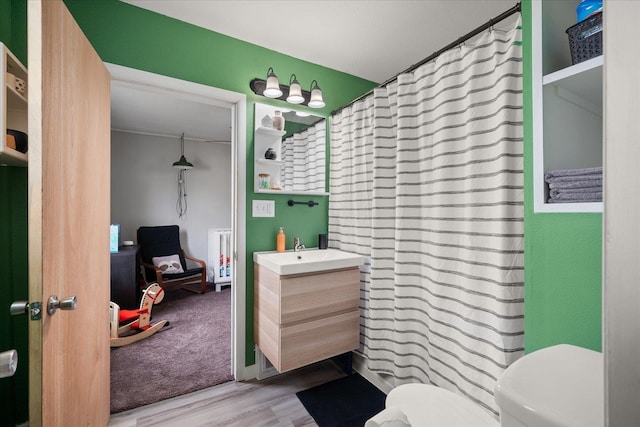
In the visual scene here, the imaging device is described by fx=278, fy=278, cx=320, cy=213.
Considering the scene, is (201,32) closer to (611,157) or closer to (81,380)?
(81,380)

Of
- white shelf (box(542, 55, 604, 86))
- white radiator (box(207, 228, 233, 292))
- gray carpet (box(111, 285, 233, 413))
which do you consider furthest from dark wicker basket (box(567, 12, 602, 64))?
white radiator (box(207, 228, 233, 292))

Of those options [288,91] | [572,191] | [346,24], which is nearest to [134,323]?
[288,91]

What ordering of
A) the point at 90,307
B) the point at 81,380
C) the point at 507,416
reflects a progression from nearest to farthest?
1. the point at 507,416
2. the point at 81,380
3. the point at 90,307

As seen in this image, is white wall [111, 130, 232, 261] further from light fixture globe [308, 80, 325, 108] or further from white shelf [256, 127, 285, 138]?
light fixture globe [308, 80, 325, 108]

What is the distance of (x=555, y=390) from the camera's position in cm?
63

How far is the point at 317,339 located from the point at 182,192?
385 cm

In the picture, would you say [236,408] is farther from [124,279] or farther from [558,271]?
[124,279]

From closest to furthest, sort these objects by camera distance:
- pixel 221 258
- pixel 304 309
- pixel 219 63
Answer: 1. pixel 304 309
2. pixel 219 63
3. pixel 221 258

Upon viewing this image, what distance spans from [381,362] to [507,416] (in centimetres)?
143

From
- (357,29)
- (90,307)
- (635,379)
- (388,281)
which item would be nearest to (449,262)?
(388,281)

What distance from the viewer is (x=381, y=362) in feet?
6.34

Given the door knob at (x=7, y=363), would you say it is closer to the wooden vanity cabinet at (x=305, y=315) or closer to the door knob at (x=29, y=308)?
the door knob at (x=29, y=308)

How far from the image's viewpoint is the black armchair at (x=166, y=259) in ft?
13.0

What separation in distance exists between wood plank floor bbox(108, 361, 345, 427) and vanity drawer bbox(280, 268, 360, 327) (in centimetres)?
58
